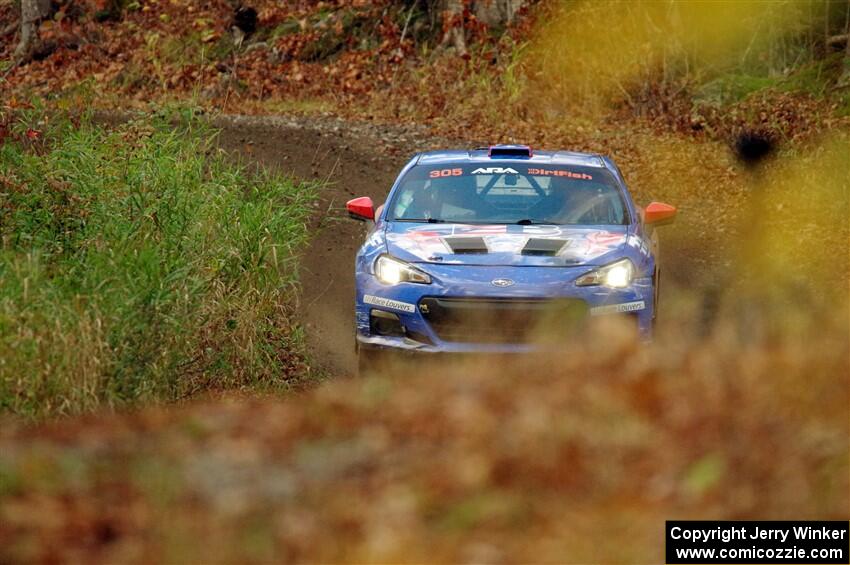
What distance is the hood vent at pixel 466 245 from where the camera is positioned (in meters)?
8.67

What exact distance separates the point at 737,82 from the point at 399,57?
7742 mm

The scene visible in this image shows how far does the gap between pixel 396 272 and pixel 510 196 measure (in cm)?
217

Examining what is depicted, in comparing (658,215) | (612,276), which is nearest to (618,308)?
(612,276)

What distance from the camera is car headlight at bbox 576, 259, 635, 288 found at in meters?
8.46

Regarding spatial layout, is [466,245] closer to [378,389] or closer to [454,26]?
[378,389]

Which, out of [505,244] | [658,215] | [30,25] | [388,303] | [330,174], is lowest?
[30,25]

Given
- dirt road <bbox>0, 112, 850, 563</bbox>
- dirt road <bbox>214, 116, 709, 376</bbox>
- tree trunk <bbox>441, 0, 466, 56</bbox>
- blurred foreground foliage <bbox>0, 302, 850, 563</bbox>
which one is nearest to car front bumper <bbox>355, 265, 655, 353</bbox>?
dirt road <bbox>0, 112, 850, 563</bbox>

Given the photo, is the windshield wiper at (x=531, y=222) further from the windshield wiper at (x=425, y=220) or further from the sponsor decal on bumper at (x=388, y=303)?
the sponsor decal on bumper at (x=388, y=303)

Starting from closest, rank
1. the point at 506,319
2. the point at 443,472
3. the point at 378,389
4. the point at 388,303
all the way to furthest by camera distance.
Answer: the point at 443,472 < the point at 378,389 < the point at 506,319 < the point at 388,303

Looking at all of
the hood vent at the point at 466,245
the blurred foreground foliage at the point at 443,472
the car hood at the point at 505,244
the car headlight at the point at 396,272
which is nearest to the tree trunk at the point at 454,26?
the car hood at the point at 505,244

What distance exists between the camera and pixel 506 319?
8.30 meters

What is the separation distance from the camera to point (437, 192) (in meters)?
10.0

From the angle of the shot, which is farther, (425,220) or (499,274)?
(425,220)

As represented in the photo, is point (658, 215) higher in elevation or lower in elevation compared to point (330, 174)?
higher
